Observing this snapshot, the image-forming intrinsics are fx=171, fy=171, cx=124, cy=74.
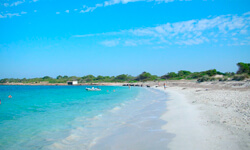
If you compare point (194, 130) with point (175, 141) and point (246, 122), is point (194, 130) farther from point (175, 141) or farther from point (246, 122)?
point (246, 122)

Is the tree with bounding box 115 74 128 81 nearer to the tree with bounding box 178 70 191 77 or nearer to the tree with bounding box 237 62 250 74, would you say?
the tree with bounding box 178 70 191 77

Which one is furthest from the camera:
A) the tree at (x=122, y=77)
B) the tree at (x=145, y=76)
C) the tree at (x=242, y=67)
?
the tree at (x=122, y=77)

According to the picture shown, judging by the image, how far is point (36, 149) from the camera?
5.81 m

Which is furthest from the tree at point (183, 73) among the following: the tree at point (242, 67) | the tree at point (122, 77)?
the tree at point (122, 77)

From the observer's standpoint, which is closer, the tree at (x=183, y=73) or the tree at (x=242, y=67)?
the tree at (x=242, y=67)

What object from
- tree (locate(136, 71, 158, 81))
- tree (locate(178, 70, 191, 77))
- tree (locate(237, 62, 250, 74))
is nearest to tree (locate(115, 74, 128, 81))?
tree (locate(136, 71, 158, 81))

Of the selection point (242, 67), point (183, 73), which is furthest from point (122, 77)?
point (242, 67)

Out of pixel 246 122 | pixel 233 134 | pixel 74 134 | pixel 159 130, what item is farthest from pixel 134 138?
pixel 246 122

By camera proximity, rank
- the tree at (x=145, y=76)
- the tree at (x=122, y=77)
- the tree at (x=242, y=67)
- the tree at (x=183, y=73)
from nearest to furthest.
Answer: the tree at (x=242, y=67) → the tree at (x=183, y=73) → the tree at (x=145, y=76) → the tree at (x=122, y=77)

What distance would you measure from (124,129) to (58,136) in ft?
9.15

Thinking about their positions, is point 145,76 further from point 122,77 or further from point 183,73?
point 183,73

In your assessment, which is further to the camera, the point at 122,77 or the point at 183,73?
the point at 122,77

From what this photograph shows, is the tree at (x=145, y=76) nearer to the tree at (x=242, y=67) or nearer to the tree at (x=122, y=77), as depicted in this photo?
the tree at (x=122, y=77)

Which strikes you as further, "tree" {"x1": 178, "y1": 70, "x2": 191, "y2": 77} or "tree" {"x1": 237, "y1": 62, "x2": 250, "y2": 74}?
"tree" {"x1": 178, "y1": 70, "x2": 191, "y2": 77}
